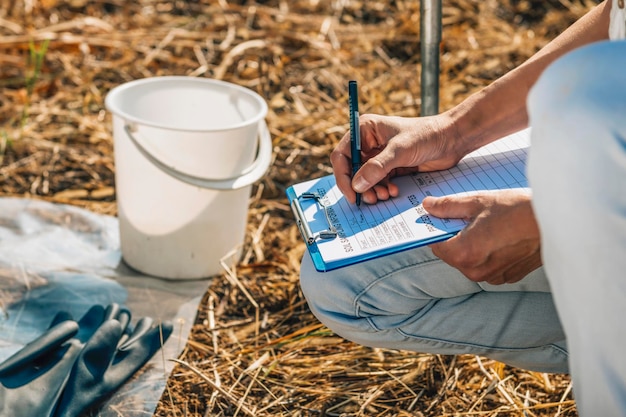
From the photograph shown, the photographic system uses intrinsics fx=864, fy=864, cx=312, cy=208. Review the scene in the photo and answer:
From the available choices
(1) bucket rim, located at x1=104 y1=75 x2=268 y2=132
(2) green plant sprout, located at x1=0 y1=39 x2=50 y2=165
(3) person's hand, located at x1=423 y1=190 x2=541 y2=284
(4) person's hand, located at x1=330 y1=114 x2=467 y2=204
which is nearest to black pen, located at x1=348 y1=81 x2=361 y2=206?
(4) person's hand, located at x1=330 y1=114 x2=467 y2=204

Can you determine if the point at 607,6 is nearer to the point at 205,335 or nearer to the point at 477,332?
the point at 477,332

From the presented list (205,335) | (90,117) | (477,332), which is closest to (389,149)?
(477,332)

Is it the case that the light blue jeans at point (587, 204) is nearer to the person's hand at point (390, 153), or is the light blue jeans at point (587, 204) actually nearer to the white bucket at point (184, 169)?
the person's hand at point (390, 153)

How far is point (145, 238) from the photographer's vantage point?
195 cm

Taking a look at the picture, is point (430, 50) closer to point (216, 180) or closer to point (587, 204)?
point (216, 180)

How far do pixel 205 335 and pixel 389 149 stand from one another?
665 millimetres

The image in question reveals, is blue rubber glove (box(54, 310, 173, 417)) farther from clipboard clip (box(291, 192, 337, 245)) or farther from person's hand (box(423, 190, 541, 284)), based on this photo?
person's hand (box(423, 190, 541, 284))

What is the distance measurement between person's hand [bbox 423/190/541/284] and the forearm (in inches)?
9.8

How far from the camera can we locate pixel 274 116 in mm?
2588

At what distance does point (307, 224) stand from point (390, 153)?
0.17 metres

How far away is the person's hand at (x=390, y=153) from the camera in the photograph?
134 centimetres

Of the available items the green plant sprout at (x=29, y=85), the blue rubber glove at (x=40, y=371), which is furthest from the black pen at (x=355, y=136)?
the green plant sprout at (x=29, y=85)

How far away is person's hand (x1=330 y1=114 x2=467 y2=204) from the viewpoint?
4.38ft

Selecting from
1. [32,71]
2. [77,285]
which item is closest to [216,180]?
[77,285]
